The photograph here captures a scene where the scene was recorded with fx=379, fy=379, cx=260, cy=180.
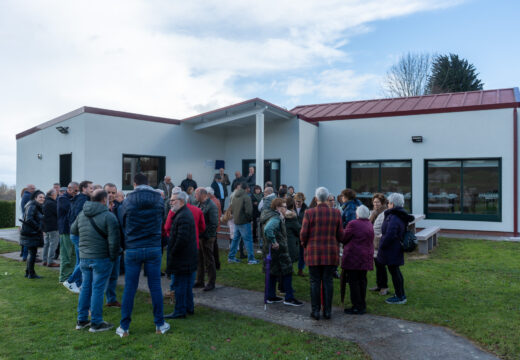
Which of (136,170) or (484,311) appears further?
(136,170)

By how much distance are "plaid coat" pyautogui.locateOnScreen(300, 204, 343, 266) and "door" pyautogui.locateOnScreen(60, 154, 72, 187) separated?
9.73m

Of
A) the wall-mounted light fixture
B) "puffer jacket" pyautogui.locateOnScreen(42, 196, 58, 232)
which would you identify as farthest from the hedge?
"puffer jacket" pyautogui.locateOnScreen(42, 196, 58, 232)

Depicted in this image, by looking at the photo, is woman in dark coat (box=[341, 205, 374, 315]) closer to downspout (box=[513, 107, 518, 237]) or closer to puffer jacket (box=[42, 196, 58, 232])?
puffer jacket (box=[42, 196, 58, 232])

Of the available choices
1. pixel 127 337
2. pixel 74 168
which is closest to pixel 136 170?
pixel 74 168

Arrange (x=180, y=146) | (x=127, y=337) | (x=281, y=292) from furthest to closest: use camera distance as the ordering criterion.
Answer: (x=180, y=146) < (x=281, y=292) < (x=127, y=337)

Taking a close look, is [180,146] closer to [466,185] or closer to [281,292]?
[281,292]

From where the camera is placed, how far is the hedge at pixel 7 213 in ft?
61.7

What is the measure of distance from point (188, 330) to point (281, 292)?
2.05 meters

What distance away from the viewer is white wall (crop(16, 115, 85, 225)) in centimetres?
1162

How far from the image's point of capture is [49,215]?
8.01 metres

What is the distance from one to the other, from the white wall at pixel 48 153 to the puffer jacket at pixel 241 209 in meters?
5.42

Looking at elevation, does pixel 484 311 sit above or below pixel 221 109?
below

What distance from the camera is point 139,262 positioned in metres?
4.46

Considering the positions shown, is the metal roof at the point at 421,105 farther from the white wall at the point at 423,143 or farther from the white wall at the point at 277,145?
the white wall at the point at 277,145
